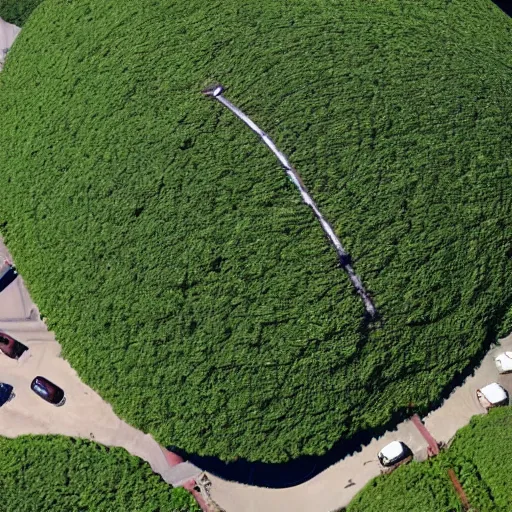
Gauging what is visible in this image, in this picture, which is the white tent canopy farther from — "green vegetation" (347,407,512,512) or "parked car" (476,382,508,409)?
"parked car" (476,382,508,409)

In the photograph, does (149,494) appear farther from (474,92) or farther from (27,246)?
(474,92)

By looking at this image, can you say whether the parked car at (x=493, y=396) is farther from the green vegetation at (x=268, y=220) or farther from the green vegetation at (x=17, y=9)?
the green vegetation at (x=17, y=9)

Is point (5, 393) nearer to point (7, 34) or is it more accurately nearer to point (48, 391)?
point (48, 391)

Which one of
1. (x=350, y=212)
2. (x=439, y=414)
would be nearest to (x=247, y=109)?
(x=350, y=212)

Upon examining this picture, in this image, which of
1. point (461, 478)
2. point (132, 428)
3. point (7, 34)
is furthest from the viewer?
point (7, 34)

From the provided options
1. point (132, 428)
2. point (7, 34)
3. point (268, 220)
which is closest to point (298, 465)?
point (132, 428)
